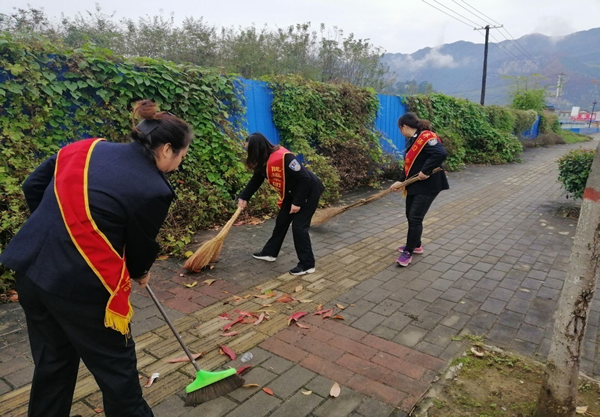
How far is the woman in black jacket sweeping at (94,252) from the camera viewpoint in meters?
1.63

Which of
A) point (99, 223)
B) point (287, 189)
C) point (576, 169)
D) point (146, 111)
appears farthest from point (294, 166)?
point (576, 169)

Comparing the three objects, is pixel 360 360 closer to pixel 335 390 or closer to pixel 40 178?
pixel 335 390

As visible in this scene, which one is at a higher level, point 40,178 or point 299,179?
point 40,178

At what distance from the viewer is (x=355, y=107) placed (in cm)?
969

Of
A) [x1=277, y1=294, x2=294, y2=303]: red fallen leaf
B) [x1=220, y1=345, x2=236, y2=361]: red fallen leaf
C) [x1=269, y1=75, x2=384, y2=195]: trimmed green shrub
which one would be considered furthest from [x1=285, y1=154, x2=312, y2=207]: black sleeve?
[x1=269, y1=75, x2=384, y2=195]: trimmed green shrub

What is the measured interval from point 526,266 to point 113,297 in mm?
4680

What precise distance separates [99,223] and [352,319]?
240cm

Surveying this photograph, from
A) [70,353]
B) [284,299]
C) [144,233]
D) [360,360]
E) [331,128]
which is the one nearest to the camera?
[144,233]

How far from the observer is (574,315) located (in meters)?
2.14

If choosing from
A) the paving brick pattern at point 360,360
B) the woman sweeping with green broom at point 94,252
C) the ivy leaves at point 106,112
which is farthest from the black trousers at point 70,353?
the ivy leaves at point 106,112

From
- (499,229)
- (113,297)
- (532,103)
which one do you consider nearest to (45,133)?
(113,297)

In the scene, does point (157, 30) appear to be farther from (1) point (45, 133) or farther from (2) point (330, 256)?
(2) point (330, 256)

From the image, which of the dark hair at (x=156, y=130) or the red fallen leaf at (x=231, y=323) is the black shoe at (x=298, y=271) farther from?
the dark hair at (x=156, y=130)

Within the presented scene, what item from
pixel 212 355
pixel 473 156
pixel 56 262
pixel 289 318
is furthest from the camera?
pixel 473 156
